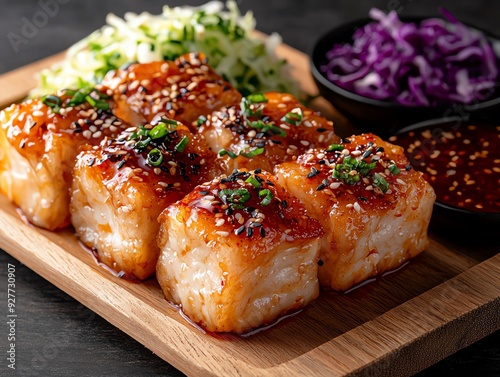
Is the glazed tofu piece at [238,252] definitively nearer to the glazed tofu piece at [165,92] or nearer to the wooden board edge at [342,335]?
the wooden board edge at [342,335]

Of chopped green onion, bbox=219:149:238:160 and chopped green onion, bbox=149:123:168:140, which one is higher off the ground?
chopped green onion, bbox=149:123:168:140

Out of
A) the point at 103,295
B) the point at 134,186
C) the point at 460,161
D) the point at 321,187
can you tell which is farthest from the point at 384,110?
the point at 103,295

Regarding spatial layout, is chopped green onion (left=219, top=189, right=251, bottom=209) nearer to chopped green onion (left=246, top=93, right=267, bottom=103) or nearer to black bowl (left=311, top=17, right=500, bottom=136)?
chopped green onion (left=246, top=93, right=267, bottom=103)

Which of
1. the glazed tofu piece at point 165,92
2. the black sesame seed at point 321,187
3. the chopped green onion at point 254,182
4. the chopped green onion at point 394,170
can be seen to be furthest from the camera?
the glazed tofu piece at point 165,92

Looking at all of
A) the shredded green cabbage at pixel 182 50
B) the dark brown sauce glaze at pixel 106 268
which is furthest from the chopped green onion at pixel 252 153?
the shredded green cabbage at pixel 182 50

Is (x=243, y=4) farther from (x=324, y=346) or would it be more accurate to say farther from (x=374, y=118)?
(x=324, y=346)

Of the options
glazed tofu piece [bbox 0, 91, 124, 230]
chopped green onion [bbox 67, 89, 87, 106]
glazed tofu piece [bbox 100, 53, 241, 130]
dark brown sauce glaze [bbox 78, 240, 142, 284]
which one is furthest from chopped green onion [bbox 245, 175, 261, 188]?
chopped green onion [bbox 67, 89, 87, 106]
